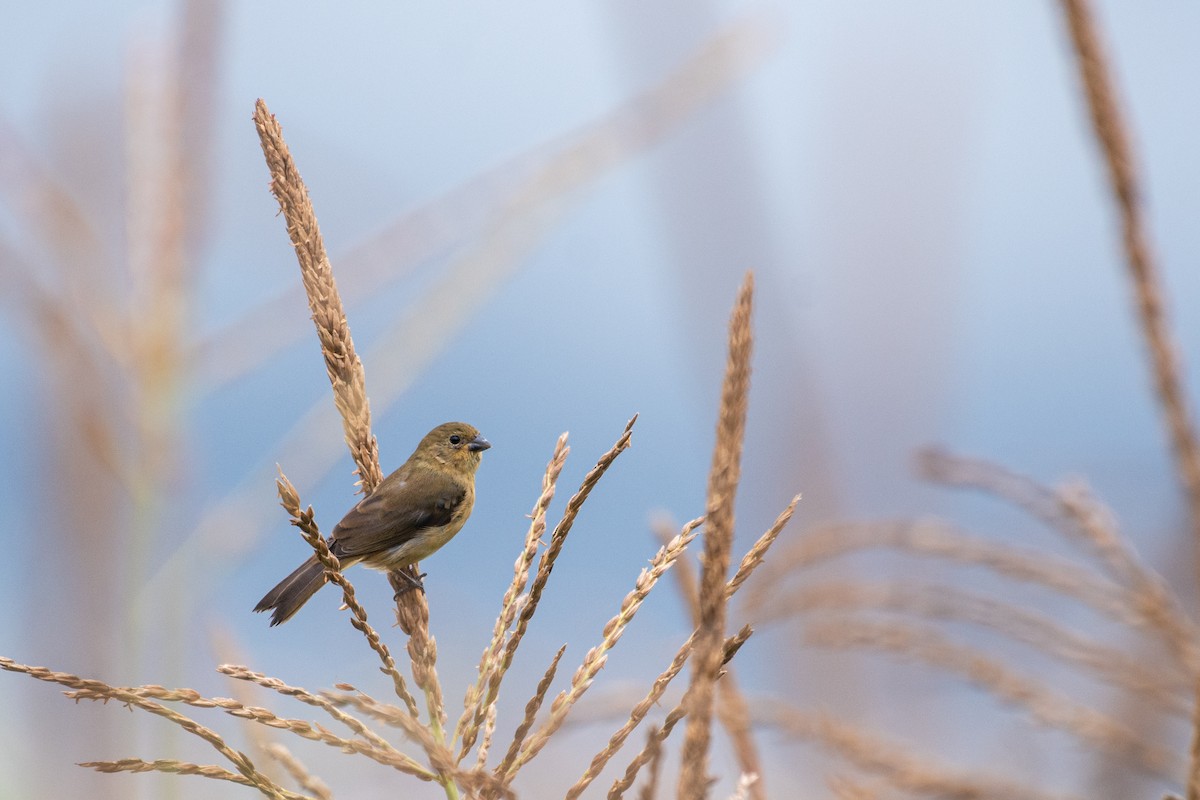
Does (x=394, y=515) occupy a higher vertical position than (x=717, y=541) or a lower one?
higher

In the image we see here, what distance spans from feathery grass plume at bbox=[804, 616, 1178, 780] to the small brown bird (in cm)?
88

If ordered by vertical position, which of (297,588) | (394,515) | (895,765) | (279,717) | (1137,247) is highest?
(394,515)

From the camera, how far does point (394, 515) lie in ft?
6.52

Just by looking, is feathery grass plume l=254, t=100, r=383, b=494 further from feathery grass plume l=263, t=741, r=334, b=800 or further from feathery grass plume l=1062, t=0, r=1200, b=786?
feathery grass plume l=1062, t=0, r=1200, b=786

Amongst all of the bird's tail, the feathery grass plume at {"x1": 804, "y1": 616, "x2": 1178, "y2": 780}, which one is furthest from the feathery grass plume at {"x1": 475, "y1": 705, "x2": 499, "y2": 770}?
the feathery grass plume at {"x1": 804, "y1": 616, "x2": 1178, "y2": 780}

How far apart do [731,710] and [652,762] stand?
0.56m

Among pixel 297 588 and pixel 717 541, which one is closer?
pixel 717 541

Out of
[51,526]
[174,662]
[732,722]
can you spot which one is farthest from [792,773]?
[51,526]

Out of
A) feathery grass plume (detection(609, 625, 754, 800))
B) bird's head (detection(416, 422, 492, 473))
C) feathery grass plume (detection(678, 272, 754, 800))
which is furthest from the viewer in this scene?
bird's head (detection(416, 422, 492, 473))

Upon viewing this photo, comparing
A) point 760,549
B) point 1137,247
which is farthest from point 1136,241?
point 760,549

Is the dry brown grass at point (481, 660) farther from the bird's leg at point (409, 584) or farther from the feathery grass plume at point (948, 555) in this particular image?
the feathery grass plume at point (948, 555)

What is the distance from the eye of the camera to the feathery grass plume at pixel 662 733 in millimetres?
942

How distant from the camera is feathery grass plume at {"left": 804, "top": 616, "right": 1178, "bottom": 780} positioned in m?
1.73

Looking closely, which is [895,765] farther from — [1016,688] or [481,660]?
[481,660]
